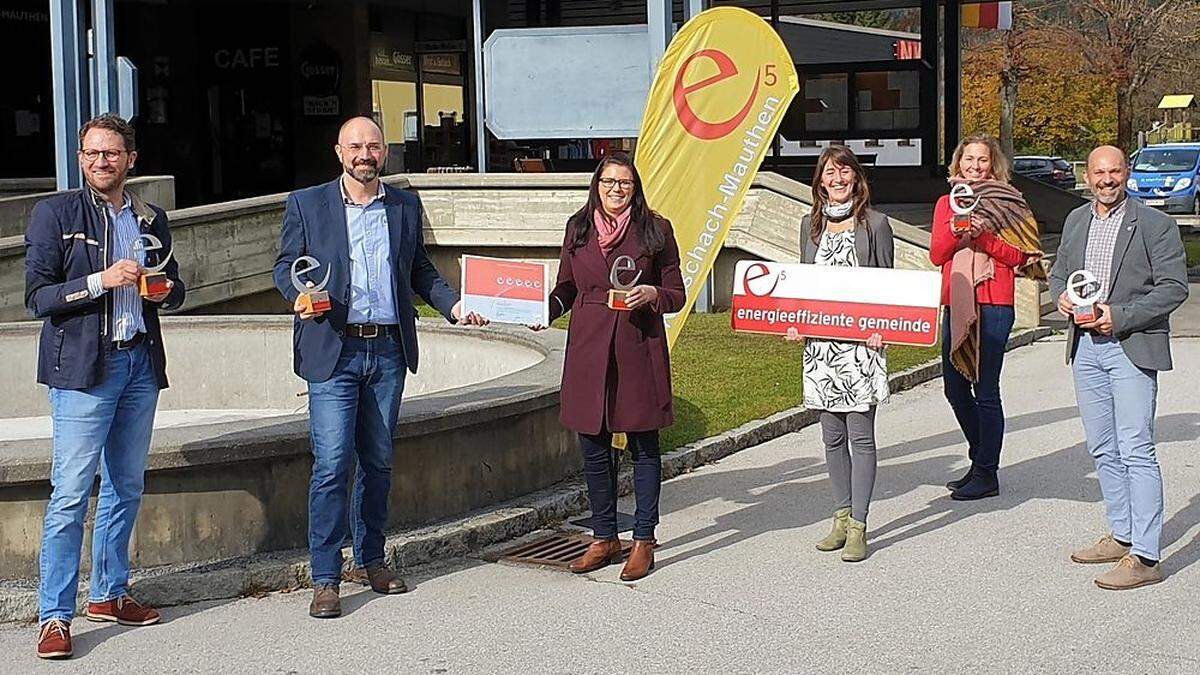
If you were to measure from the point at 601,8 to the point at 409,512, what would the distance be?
22.5 metres

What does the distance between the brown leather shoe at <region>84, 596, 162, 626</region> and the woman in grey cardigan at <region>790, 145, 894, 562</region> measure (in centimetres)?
324

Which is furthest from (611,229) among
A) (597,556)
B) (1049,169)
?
(1049,169)

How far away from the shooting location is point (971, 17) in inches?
1389

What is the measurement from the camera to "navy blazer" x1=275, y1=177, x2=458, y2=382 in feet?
21.2

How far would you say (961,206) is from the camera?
26.9 ft

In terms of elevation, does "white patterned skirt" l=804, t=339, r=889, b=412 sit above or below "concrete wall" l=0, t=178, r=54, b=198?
below

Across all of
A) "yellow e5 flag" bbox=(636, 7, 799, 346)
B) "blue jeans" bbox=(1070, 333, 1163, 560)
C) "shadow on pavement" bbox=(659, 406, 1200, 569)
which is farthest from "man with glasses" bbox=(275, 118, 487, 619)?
"yellow e5 flag" bbox=(636, 7, 799, 346)

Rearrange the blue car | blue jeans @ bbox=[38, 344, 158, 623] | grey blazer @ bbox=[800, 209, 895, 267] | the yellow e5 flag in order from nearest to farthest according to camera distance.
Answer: blue jeans @ bbox=[38, 344, 158, 623] < grey blazer @ bbox=[800, 209, 895, 267] < the yellow e5 flag < the blue car

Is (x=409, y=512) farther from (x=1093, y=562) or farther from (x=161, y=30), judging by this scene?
(x=161, y=30)

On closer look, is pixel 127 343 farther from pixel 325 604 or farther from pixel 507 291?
pixel 507 291

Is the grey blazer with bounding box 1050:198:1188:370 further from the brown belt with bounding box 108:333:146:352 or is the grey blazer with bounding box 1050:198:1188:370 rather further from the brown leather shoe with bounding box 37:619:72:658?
the brown leather shoe with bounding box 37:619:72:658

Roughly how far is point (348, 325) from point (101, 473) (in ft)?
3.90

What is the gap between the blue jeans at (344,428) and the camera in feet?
21.4

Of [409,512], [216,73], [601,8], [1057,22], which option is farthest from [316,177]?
[1057,22]
